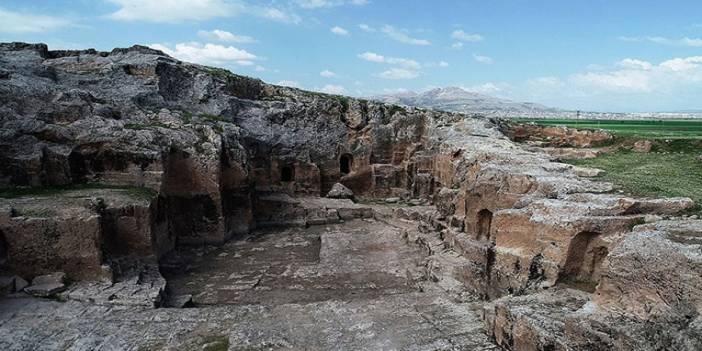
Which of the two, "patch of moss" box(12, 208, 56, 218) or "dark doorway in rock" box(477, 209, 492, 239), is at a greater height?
"patch of moss" box(12, 208, 56, 218)

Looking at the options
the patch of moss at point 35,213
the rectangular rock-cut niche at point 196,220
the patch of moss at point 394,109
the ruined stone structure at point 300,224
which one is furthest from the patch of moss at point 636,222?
the patch of moss at point 394,109

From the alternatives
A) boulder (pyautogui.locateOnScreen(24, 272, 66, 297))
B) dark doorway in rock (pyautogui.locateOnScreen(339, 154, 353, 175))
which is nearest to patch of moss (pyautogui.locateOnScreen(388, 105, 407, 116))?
dark doorway in rock (pyautogui.locateOnScreen(339, 154, 353, 175))

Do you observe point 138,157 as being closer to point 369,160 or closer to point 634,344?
point 369,160

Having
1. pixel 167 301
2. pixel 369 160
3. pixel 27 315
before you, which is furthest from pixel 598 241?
pixel 369 160

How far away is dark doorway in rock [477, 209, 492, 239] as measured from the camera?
1220 centimetres

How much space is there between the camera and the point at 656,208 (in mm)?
8133

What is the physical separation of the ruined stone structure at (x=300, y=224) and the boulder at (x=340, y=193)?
2.00 ft

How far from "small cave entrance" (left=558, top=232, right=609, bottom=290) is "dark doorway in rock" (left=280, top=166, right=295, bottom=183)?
1392 centimetres

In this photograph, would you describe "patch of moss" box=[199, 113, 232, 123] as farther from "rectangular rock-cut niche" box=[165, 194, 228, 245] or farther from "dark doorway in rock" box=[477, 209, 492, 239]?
"dark doorway in rock" box=[477, 209, 492, 239]

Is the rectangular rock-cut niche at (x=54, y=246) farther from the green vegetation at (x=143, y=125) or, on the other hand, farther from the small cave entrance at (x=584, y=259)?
the small cave entrance at (x=584, y=259)

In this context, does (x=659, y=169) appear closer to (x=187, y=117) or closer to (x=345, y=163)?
(x=345, y=163)

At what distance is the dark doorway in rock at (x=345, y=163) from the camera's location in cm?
2158

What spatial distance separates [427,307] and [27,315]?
24.8 ft

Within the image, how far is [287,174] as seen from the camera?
68.5 feet
